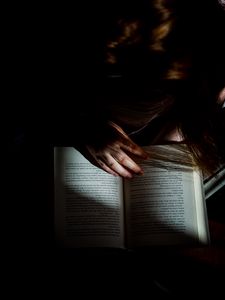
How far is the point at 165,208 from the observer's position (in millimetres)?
1031

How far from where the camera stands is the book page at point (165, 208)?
101 centimetres

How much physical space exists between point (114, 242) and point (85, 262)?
0.12 metres

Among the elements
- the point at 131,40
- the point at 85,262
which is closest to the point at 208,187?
the point at 85,262

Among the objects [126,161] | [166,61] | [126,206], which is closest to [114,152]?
[126,161]

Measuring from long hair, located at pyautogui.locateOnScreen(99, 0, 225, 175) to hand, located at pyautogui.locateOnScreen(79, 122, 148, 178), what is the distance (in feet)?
0.18

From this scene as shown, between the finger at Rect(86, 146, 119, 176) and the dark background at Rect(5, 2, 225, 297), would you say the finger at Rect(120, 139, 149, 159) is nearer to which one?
the finger at Rect(86, 146, 119, 176)

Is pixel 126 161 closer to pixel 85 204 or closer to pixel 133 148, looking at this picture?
pixel 133 148

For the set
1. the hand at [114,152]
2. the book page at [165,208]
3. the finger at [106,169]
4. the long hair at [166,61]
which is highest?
the long hair at [166,61]

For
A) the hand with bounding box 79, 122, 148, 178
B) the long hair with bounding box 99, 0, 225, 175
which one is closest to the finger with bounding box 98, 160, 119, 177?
the hand with bounding box 79, 122, 148, 178

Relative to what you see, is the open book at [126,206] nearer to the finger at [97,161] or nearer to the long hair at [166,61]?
the finger at [97,161]

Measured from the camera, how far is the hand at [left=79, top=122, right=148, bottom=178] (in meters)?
1.06

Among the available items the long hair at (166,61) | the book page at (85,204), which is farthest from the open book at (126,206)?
the long hair at (166,61)

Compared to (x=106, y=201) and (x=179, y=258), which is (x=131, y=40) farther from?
(x=179, y=258)

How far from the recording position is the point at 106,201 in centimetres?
103
